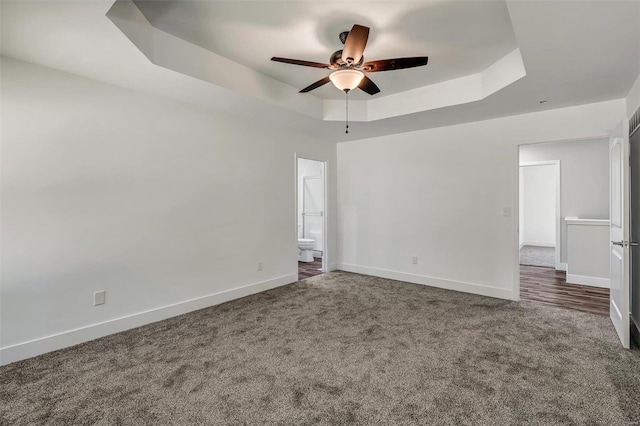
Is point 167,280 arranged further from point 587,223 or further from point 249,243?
point 587,223

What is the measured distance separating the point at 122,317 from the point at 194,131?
7.00 ft

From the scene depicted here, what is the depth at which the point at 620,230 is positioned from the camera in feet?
9.43

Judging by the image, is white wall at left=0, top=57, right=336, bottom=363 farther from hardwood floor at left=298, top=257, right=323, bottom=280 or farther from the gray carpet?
the gray carpet

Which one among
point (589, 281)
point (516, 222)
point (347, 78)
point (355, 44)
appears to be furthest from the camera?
point (589, 281)

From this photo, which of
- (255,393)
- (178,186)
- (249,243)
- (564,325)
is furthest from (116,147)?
(564,325)

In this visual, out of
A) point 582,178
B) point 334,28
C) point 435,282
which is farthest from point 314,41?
point 582,178

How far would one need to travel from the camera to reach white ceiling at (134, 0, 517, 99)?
7.48 feet

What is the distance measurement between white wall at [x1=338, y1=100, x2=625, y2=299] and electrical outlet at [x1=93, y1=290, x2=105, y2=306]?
377 centimetres

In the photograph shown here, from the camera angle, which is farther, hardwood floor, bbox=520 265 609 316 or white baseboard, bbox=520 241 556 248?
white baseboard, bbox=520 241 556 248

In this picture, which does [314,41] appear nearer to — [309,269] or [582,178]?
[309,269]

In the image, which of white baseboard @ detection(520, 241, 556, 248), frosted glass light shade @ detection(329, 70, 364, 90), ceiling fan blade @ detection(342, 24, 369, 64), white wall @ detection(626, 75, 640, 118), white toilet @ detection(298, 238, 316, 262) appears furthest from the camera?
white baseboard @ detection(520, 241, 556, 248)

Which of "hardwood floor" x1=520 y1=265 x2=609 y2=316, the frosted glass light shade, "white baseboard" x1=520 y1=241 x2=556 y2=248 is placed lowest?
"hardwood floor" x1=520 y1=265 x2=609 y2=316

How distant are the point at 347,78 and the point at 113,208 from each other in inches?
99.2

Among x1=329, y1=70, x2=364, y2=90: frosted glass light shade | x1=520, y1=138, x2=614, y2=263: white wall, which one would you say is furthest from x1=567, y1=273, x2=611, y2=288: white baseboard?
x1=329, y1=70, x2=364, y2=90: frosted glass light shade
